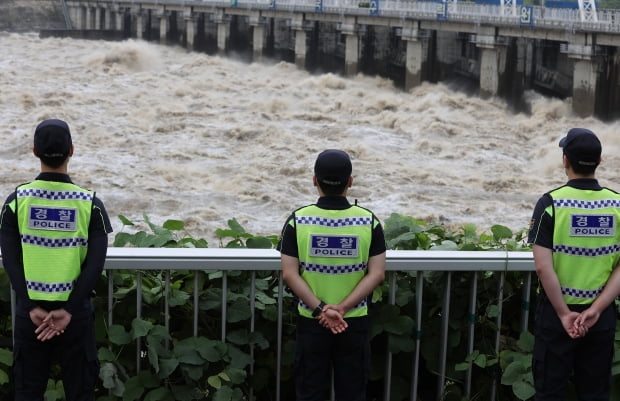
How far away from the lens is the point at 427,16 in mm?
37156

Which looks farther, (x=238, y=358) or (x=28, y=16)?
(x=28, y=16)

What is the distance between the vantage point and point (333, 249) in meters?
3.54

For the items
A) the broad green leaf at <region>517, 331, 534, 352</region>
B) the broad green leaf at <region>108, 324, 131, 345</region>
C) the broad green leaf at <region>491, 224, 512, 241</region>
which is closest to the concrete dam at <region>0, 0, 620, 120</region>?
the broad green leaf at <region>491, 224, 512, 241</region>

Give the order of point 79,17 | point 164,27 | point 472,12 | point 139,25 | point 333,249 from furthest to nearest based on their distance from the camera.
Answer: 1. point 79,17
2. point 139,25
3. point 164,27
4. point 472,12
5. point 333,249

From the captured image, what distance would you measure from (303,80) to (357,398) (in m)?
38.6

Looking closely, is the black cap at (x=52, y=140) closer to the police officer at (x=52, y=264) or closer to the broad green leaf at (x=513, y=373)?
the police officer at (x=52, y=264)

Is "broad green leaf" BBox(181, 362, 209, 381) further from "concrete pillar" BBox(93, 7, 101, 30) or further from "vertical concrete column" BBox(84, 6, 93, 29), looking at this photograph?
"vertical concrete column" BBox(84, 6, 93, 29)

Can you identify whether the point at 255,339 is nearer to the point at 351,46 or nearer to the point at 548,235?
the point at 548,235

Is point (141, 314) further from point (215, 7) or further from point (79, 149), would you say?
point (215, 7)

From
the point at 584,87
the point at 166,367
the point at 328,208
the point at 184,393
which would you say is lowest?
the point at 584,87

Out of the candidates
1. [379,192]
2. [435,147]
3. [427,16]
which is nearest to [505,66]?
[427,16]

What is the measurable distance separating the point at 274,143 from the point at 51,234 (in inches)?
911

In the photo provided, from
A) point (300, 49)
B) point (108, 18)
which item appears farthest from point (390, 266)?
point (108, 18)

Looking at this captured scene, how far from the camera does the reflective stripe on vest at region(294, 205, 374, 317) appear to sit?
3539mm
